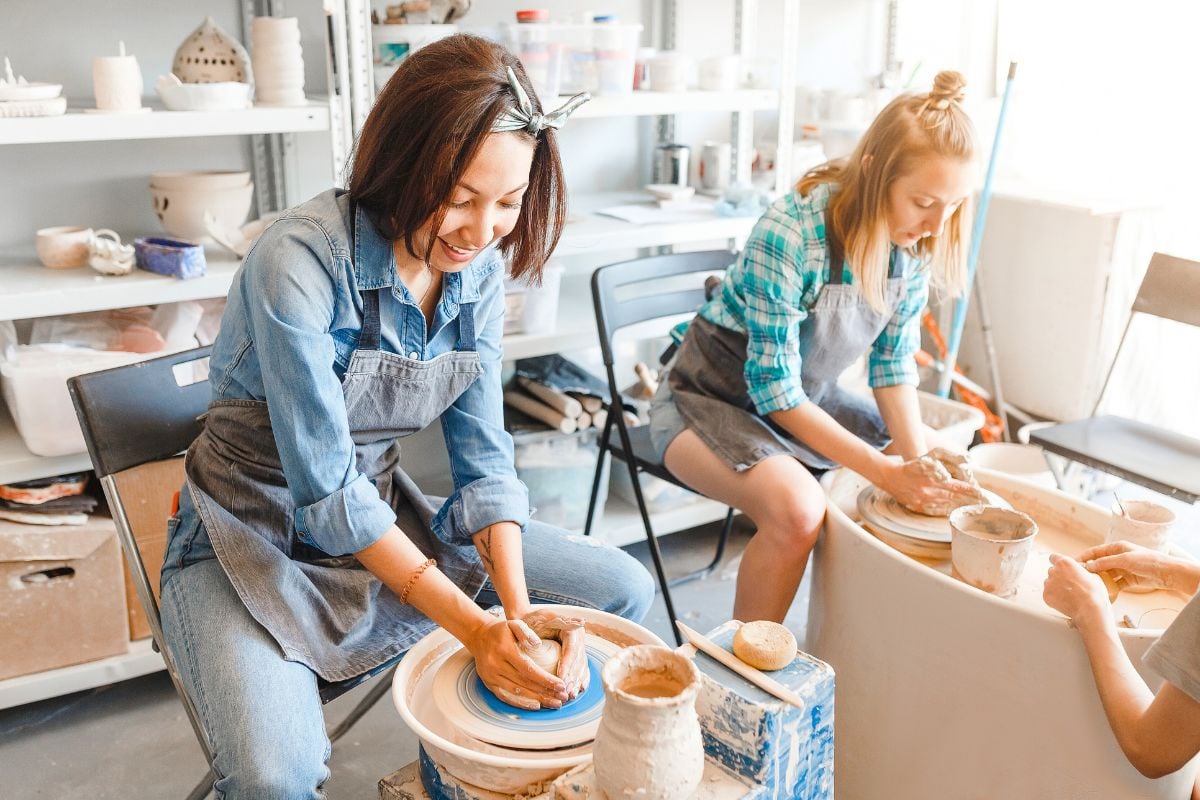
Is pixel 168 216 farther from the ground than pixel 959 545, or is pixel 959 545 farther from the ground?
pixel 168 216

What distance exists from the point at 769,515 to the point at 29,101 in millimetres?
1607

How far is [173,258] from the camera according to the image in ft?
7.54

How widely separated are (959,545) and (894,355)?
725mm

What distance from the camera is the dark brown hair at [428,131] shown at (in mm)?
1430

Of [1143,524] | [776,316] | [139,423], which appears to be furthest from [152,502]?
[1143,524]

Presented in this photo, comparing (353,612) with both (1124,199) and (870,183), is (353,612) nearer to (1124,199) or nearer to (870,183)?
(870,183)

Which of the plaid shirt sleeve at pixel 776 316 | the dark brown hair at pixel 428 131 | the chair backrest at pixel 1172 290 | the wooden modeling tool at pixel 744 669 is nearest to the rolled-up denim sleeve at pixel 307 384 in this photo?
the dark brown hair at pixel 428 131

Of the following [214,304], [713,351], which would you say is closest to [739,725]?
[713,351]

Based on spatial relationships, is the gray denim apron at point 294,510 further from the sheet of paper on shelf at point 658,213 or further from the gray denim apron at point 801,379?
the sheet of paper on shelf at point 658,213

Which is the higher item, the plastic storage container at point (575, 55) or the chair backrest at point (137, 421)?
the plastic storage container at point (575, 55)

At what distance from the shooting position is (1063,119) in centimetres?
364

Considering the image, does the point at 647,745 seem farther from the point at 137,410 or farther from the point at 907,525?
the point at 137,410

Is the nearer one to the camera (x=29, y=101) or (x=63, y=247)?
(x=29, y=101)

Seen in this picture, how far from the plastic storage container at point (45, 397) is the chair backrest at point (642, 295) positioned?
3.11ft
